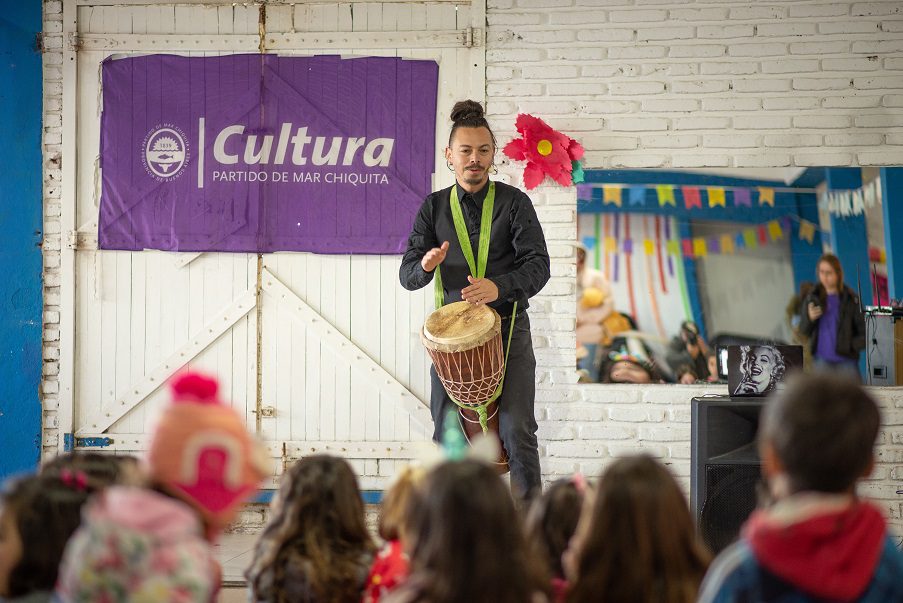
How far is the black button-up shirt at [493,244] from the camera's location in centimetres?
398

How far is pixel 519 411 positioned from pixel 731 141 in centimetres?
183

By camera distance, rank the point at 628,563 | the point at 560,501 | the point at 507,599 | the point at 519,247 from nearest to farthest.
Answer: the point at 507,599 → the point at 628,563 → the point at 560,501 → the point at 519,247

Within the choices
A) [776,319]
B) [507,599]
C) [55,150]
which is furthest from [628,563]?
[55,150]

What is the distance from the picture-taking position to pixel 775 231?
187 inches

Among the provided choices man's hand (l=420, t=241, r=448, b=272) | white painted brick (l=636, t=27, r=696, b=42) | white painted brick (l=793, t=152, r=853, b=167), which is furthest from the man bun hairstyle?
white painted brick (l=793, t=152, r=853, b=167)

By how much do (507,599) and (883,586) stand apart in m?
0.62

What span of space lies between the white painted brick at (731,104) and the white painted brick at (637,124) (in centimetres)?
22

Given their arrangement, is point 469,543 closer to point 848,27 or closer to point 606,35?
point 606,35

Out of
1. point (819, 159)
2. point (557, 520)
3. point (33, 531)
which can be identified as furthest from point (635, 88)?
point (33, 531)

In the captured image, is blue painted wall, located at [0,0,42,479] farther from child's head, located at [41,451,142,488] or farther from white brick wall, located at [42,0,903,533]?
child's head, located at [41,451,142,488]

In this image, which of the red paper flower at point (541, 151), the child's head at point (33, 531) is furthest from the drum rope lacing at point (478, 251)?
the child's head at point (33, 531)

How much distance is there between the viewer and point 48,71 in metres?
4.91

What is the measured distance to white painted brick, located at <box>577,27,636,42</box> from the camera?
476 cm

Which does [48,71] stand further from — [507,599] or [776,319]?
[507,599]
